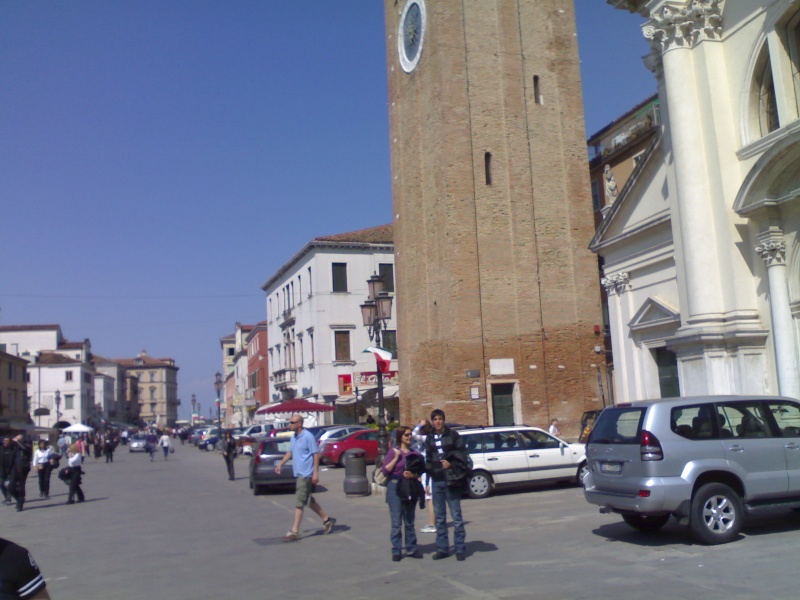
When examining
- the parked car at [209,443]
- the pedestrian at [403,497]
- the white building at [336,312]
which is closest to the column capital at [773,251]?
the pedestrian at [403,497]

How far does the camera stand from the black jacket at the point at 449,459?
971cm

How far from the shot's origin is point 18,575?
3.27 meters

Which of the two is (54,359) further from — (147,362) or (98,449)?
(147,362)

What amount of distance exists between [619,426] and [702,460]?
3.46 feet

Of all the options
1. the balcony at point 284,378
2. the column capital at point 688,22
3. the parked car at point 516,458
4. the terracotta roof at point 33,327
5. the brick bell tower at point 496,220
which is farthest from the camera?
the terracotta roof at point 33,327

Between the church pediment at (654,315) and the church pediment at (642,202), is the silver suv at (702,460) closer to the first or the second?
the church pediment at (654,315)

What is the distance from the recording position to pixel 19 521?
17.4m

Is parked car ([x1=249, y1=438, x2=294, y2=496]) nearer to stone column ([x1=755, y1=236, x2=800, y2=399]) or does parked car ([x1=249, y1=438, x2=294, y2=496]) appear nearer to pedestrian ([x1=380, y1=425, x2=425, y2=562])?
pedestrian ([x1=380, y1=425, x2=425, y2=562])

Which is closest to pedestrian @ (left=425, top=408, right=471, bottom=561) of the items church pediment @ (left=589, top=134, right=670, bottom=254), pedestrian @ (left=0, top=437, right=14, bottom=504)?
church pediment @ (left=589, top=134, right=670, bottom=254)

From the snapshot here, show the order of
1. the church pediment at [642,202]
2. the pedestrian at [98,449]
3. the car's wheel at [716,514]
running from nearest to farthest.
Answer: the car's wheel at [716,514]
the church pediment at [642,202]
the pedestrian at [98,449]

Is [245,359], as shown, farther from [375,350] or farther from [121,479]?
[375,350]

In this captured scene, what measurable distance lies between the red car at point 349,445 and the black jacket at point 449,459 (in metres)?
19.5

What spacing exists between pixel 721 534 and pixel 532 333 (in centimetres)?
2485

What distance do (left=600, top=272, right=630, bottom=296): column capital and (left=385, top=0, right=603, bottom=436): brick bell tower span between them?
12269 millimetres
